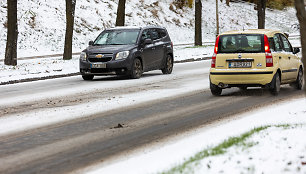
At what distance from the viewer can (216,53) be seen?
14.8 metres

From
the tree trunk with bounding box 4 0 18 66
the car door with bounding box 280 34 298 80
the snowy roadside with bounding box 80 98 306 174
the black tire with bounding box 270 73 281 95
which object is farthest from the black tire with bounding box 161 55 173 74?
the snowy roadside with bounding box 80 98 306 174

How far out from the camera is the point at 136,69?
67.8 feet

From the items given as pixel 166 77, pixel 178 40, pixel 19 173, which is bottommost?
pixel 19 173

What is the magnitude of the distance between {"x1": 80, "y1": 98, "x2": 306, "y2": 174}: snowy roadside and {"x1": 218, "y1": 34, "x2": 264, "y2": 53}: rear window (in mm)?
4742

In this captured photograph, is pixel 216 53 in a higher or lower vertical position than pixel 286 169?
higher

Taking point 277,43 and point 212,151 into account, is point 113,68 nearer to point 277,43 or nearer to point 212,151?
point 277,43

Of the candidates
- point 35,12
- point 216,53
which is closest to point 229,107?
point 216,53

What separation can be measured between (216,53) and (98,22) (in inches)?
1350

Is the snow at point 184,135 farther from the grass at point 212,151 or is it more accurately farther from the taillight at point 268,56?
the taillight at point 268,56

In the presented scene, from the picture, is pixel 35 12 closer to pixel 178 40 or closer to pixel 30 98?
pixel 178 40

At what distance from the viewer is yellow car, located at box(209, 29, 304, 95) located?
14.4m

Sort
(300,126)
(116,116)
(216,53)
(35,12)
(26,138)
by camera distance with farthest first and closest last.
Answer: (35,12) < (216,53) < (116,116) < (26,138) < (300,126)

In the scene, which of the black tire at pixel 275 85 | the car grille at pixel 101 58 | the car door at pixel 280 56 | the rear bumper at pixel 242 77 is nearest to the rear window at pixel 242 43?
the car door at pixel 280 56

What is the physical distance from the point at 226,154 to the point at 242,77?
762cm
